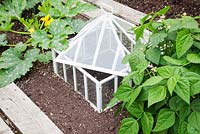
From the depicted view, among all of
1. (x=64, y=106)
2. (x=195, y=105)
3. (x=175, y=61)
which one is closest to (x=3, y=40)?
(x=64, y=106)

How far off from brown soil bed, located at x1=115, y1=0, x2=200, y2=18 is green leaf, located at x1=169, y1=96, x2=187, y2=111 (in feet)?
4.77

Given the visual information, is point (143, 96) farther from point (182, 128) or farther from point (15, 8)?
point (15, 8)

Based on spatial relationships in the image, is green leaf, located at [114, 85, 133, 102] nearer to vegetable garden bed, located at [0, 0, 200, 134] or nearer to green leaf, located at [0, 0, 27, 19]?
vegetable garden bed, located at [0, 0, 200, 134]

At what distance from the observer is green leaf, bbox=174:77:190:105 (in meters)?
1.73

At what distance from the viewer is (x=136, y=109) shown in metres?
2.02

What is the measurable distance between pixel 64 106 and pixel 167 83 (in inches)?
34.0

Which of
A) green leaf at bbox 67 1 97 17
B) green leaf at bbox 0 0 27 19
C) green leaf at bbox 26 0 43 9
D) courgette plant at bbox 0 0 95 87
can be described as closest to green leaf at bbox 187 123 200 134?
courgette plant at bbox 0 0 95 87

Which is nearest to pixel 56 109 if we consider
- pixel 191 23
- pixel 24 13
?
pixel 191 23

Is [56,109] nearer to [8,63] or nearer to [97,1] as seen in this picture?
[8,63]

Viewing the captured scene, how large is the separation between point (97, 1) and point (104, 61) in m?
1.24

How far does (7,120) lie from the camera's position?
240cm

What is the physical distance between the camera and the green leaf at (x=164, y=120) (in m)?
1.88

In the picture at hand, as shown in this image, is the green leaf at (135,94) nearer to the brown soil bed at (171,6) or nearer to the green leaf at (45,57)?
the green leaf at (45,57)

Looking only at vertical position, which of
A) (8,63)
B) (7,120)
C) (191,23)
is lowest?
(7,120)
